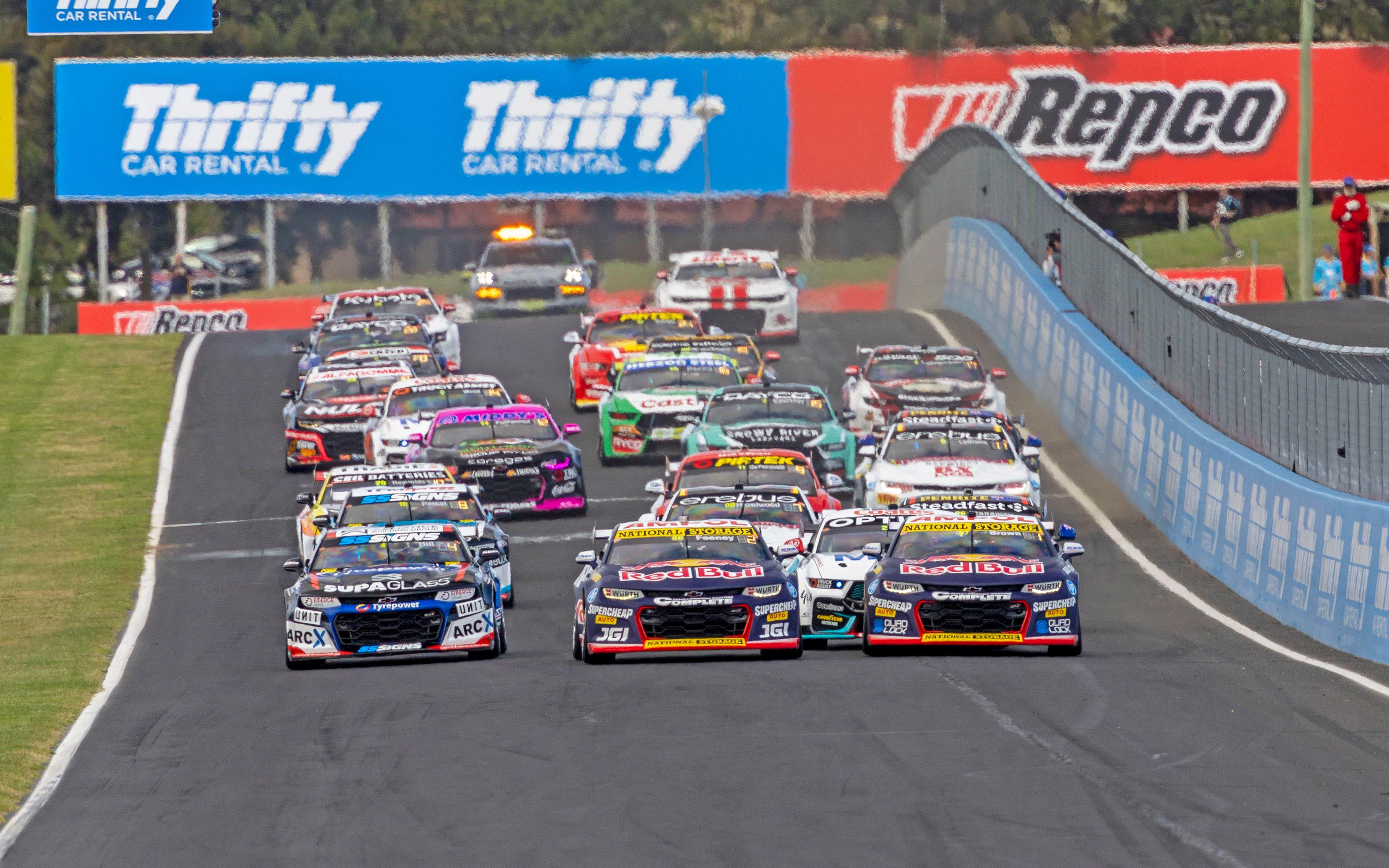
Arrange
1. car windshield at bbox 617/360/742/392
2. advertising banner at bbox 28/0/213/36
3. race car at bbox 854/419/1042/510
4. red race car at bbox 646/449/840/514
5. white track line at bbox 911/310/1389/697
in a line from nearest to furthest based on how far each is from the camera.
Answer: white track line at bbox 911/310/1389/697, red race car at bbox 646/449/840/514, race car at bbox 854/419/1042/510, car windshield at bbox 617/360/742/392, advertising banner at bbox 28/0/213/36

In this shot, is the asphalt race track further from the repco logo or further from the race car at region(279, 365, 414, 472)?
the repco logo

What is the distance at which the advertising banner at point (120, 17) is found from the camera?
37.1 m

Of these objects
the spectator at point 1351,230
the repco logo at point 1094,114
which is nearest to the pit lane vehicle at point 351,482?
the spectator at point 1351,230

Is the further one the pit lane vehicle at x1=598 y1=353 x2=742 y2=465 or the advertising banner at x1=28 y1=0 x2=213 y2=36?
the advertising banner at x1=28 y1=0 x2=213 y2=36

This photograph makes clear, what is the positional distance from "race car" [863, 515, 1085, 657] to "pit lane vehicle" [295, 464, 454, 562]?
7.24 m

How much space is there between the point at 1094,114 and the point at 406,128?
53.8 ft

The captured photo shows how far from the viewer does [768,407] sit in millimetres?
28547

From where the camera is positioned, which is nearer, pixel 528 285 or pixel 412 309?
pixel 412 309

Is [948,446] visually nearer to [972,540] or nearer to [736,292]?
[972,540]

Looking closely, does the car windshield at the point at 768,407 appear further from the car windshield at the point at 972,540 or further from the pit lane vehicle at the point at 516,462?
the car windshield at the point at 972,540

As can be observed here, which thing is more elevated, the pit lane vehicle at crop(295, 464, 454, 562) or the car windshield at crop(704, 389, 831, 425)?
the car windshield at crop(704, 389, 831, 425)

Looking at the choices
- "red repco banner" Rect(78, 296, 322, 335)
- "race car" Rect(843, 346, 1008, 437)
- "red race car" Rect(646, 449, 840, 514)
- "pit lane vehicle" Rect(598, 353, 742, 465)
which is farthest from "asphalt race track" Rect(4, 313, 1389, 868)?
"red repco banner" Rect(78, 296, 322, 335)

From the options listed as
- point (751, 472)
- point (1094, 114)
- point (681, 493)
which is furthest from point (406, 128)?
point (681, 493)

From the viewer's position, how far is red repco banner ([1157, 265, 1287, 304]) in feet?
163
